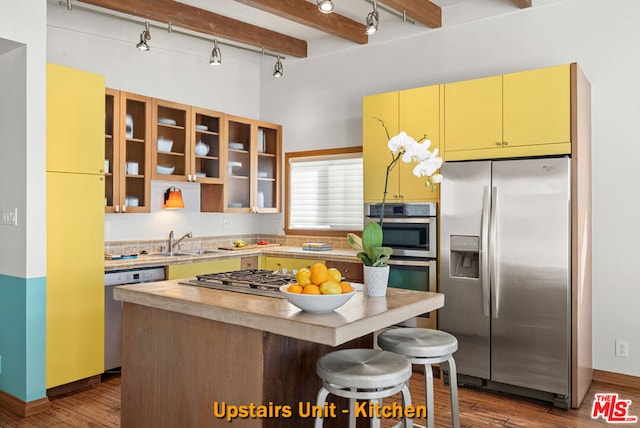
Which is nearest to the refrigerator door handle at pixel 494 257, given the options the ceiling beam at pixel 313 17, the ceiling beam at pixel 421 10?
the ceiling beam at pixel 421 10

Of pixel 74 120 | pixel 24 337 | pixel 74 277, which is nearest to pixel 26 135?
pixel 74 120

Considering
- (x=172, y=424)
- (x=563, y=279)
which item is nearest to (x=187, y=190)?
(x=172, y=424)

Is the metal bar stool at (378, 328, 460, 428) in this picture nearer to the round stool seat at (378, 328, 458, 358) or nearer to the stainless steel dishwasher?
the round stool seat at (378, 328, 458, 358)

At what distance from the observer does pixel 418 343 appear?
2.41 m

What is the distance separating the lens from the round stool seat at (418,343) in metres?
2.37

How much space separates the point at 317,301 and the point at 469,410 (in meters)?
2.01

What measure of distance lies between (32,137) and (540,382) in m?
3.80

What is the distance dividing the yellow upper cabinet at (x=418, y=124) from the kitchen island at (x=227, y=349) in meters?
1.78

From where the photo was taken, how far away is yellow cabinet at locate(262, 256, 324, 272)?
15.8 ft

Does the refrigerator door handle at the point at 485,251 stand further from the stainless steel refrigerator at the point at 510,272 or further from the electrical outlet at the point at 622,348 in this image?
the electrical outlet at the point at 622,348

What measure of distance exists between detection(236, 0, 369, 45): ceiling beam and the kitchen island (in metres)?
2.50

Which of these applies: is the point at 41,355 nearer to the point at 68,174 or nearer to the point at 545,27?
the point at 68,174

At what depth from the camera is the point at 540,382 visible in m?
3.44

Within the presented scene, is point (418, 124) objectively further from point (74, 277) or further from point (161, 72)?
point (74, 277)
